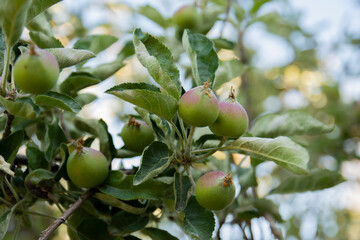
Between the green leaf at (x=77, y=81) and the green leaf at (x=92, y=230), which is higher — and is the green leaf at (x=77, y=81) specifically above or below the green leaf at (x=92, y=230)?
above

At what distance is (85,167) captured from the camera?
96 centimetres

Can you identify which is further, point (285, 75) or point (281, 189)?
point (285, 75)

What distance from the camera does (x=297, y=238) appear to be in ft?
6.79

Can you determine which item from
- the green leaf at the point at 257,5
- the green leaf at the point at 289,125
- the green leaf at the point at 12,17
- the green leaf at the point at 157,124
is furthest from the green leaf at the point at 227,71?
the green leaf at the point at 257,5

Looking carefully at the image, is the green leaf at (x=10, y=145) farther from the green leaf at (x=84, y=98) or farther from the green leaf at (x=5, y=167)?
the green leaf at (x=84, y=98)

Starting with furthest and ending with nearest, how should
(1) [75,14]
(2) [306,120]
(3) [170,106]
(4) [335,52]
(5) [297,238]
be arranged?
(4) [335,52] < (1) [75,14] < (5) [297,238] < (2) [306,120] < (3) [170,106]

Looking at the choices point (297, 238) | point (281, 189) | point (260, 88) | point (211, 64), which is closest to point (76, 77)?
point (211, 64)

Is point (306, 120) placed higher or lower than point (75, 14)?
higher

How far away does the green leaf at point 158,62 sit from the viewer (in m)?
0.93

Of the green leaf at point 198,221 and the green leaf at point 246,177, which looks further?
the green leaf at point 246,177

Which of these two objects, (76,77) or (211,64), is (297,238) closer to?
(211,64)

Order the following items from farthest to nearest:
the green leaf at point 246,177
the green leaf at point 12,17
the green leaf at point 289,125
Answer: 1. the green leaf at point 246,177
2. the green leaf at point 289,125
3. the green leaf at point 12,17

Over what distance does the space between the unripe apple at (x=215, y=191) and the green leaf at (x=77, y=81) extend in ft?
1.36

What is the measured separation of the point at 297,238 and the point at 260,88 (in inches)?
55.3
